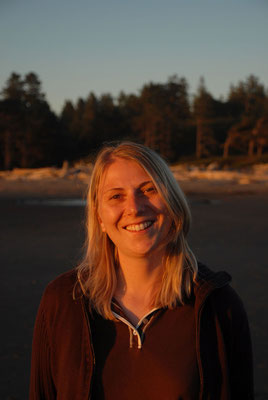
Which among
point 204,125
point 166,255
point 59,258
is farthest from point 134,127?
point 166,255

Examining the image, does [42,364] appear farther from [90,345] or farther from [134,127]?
[134,127]

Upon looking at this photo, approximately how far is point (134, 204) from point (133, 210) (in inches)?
1.3

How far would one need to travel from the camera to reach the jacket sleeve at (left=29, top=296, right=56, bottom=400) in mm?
1965

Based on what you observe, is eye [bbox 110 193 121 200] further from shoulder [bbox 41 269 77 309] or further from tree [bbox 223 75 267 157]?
tree [bbox 223 75 267 157]

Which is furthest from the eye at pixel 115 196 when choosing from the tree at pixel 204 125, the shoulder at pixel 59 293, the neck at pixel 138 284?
the tree at pixel 204 125

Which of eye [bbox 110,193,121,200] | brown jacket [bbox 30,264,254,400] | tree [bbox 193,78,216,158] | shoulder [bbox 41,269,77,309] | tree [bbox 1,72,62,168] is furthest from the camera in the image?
tree [bbox 193,78,216,158]

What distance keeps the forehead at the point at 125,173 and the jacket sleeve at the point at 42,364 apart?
636 mm

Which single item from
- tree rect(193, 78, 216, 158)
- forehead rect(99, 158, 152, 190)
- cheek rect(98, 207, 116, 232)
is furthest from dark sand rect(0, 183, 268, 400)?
tree rect(193, 78, 216, 158)

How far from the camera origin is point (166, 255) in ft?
7.01

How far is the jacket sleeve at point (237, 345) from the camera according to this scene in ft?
6.14

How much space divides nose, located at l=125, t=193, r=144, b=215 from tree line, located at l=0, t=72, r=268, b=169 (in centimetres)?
4615

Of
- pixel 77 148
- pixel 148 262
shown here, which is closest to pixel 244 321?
pixel 148 262

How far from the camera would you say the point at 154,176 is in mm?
1971

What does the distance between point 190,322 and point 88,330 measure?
17.1 inches
